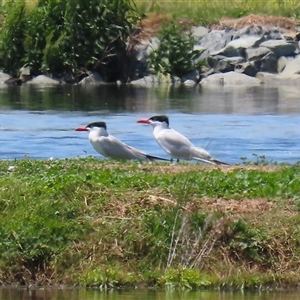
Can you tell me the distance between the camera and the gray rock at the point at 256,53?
35.0 m

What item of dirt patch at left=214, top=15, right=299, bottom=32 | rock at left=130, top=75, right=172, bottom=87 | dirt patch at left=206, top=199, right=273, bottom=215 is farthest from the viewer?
dirt patch at left=214, top=15, right=299, bottom=32

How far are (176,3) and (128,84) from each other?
20.6 feet

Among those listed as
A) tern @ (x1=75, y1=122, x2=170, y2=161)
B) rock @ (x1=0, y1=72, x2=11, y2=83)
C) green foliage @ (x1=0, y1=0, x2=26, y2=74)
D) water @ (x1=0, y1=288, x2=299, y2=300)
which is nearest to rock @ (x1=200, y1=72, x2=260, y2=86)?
green foliage @ (x1=0, y1=0, x2=26, y2=74)

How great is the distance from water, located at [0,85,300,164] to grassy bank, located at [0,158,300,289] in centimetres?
444

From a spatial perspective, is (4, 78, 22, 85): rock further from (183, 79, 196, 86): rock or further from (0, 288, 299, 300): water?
(0, 288, 299, 300): water

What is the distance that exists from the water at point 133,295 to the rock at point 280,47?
25.6 metres

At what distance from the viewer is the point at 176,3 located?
39.8 metres

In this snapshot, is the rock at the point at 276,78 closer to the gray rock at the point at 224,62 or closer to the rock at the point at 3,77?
the gray rock at the point at 224,62

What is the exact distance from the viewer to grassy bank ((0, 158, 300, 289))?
34.2 ft

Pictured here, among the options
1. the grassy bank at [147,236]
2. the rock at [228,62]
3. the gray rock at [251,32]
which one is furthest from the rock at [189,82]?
the grassy bank at [147,236]

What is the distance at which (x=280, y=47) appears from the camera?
3541 centimetres

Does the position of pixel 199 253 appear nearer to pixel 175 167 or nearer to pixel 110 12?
pixel 175 167

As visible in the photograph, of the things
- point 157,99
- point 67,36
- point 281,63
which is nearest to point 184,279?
point 157,99

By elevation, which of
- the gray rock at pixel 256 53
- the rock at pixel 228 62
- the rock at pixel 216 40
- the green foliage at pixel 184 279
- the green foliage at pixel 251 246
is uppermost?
the rock at pixel 216 40
